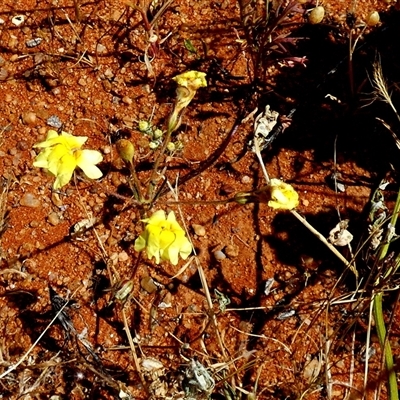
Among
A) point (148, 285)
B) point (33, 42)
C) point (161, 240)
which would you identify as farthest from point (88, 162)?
point (33, 42)

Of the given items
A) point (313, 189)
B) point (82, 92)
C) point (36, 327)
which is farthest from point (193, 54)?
point (36, 327)

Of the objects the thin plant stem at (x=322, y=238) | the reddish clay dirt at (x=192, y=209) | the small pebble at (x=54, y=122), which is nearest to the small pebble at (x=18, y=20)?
the reddish clay dirt at (x=192, y=209)

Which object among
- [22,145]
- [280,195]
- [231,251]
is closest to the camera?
[280,195]

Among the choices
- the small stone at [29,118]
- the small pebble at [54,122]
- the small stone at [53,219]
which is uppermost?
the small stone at [29,118]

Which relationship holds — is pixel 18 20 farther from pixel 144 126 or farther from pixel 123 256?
pixel 123 256

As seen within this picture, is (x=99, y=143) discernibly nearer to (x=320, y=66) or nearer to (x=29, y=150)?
(x=29, y=150)

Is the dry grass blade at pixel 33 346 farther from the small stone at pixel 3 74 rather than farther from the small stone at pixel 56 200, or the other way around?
the small stone at pixel 3 74
